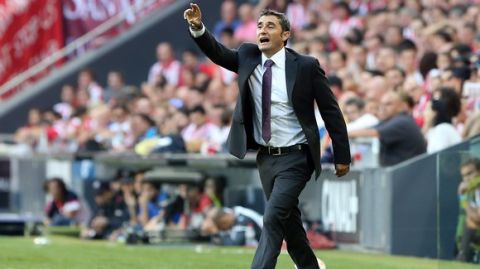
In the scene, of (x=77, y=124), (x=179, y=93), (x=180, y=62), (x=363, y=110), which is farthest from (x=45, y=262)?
(x=180, y=62)

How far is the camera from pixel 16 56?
2739cm

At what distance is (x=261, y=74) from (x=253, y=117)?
33 cm

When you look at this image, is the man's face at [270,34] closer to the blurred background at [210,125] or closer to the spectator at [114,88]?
the blurred background at [210,125]

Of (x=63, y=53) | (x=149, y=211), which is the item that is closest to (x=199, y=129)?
(x=149, y=211)

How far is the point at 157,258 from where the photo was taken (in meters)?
14.2

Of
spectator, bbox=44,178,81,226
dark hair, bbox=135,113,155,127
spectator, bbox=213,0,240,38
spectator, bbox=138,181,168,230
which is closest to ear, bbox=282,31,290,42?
spectator, bbox=138,181,168,230

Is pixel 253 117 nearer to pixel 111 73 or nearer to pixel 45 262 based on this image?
pixel 45 262

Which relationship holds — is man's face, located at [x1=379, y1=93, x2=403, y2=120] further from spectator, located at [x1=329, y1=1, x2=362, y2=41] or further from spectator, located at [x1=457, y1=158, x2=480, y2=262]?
spectator, located at [x1=329, y1=1, x2=362, y2=41]

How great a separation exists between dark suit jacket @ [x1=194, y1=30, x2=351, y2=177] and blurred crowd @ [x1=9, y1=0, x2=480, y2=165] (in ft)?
16.1

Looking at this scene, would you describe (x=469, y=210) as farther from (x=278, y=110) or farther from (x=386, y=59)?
(x=386, y=59)

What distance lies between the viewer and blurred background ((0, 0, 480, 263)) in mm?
15258

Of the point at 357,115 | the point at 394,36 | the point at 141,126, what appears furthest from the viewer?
the point at 141,126

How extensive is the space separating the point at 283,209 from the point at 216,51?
1297 millimetres

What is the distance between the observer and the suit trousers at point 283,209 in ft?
31.5
